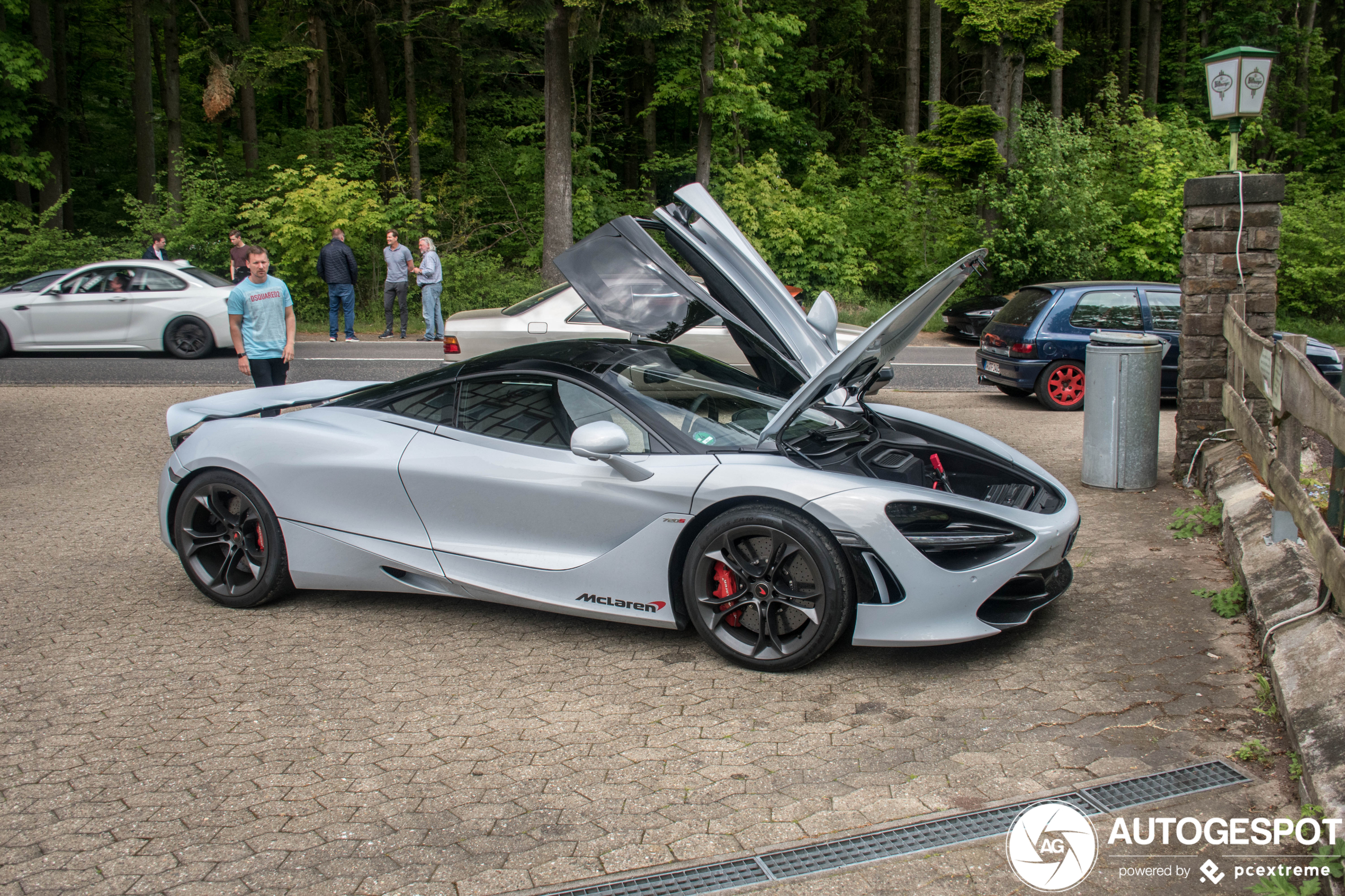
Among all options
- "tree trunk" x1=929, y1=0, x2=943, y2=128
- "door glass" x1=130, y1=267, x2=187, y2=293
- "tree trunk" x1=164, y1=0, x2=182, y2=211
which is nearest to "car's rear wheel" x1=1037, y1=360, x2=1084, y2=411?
"door glass" x1=130, y1=267, x2=187, y2=293

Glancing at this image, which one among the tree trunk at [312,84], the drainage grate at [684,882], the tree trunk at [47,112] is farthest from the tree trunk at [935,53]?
the drainage grate at [684,882]

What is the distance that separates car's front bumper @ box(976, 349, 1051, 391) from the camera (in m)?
11.9

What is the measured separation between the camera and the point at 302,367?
14602mm

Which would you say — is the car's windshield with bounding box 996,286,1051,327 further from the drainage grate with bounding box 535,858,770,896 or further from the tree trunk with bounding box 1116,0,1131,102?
the tree trunk with bounding box 1116,0,1131,102

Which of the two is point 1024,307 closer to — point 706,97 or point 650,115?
point 706,97

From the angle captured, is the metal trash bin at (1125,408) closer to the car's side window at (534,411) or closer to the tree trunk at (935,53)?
the car's side window at (534,411)

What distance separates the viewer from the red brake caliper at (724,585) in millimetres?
4309

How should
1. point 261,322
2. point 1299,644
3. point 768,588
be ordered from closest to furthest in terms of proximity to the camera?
point 1299,644
point 768,588
point 261,322

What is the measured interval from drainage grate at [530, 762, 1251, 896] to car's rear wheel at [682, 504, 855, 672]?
1069mm

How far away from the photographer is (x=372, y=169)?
2703 centimetres

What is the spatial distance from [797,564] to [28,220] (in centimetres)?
2457

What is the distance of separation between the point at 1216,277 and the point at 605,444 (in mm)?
5150

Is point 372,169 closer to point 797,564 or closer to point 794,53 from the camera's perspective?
point 794,53

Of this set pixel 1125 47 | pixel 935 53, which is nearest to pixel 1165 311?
pixel 935 53
